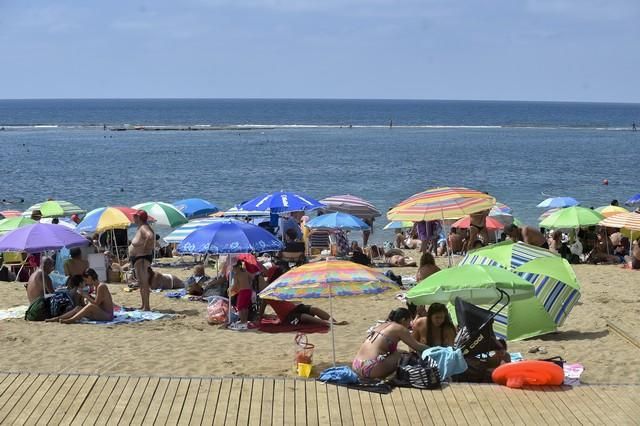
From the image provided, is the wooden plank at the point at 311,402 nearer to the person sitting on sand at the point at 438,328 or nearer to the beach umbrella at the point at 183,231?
the person sitting on sand at the point at 438,328

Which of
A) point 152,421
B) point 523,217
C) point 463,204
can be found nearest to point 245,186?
point 523,217

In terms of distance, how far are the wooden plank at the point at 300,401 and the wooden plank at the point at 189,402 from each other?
86 cm

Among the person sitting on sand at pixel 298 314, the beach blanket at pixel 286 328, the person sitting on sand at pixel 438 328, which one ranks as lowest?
the beach blanket at pixel 286 328

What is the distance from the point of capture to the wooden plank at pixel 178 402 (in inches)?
280

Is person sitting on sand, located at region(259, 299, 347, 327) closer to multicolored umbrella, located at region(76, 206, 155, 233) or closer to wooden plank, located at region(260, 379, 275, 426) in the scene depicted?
wooden plank, located at region(260, 379, 275, 426)

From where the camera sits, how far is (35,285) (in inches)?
469

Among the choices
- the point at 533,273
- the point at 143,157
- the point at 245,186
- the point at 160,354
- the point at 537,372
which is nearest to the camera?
the point at 537,372

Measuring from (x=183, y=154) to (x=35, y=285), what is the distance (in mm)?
50270

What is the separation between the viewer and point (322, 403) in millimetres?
7512

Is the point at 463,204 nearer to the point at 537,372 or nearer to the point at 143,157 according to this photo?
the point at 537,372

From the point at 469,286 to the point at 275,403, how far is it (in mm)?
2398

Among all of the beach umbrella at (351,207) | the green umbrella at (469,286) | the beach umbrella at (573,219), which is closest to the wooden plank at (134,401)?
the green umbrella at (469,286)

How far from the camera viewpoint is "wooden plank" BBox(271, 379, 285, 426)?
7.11 metres

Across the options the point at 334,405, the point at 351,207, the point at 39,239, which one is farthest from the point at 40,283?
the point at 351,207
